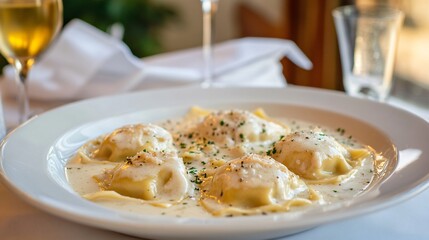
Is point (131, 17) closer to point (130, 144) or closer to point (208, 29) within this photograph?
point (208, 29)

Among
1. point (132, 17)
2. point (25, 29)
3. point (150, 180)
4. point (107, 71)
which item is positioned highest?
point (25, 29)

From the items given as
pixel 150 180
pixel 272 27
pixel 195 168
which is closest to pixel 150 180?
pixel 150 180

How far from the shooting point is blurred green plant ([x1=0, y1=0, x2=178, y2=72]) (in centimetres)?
527

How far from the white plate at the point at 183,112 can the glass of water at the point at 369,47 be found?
0.75ft

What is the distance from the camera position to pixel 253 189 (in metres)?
1.22

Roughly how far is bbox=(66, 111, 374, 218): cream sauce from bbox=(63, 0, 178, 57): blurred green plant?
3.60 m

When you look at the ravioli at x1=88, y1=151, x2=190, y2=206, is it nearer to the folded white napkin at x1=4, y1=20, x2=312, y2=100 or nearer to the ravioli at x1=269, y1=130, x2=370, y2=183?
the ravioli at x1=269, y1=130, x2=370, y2=183

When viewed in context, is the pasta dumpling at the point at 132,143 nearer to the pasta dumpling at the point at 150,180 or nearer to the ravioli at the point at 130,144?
the ravioli at the point at 130,144

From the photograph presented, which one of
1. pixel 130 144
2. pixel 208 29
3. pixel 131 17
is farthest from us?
pixel 131 17

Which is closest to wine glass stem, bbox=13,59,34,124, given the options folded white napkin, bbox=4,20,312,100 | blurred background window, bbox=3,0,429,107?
folded white napkin, bbox=4,20,312,100

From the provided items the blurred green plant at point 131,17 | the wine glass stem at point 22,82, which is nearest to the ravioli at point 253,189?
the wine glass stem at point 22,82

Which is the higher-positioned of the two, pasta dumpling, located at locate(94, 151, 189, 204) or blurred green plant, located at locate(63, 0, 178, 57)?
pasta dumpling, located at locate(94, 151, 189, 204)

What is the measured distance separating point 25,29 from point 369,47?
1.15 m

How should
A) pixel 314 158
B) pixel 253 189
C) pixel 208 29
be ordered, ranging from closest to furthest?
pixel 253 189 → pixel 314 158 → pixel 208 29
